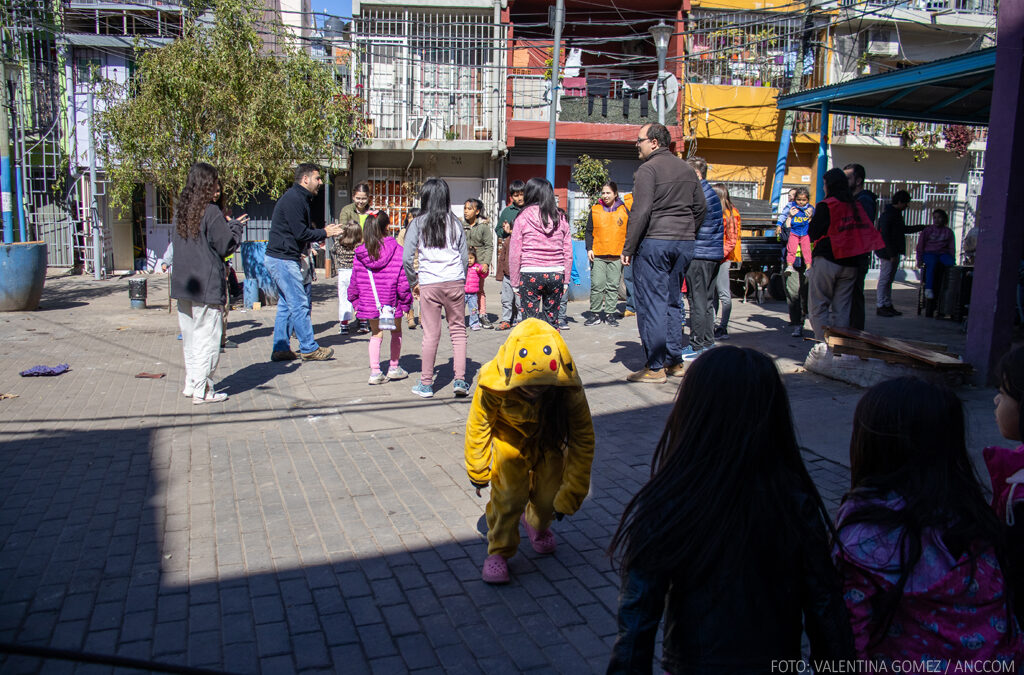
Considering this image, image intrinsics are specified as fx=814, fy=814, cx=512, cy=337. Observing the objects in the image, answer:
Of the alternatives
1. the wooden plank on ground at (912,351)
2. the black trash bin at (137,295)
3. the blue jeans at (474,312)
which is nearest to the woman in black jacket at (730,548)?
the wooden plank on ground at (912,351)

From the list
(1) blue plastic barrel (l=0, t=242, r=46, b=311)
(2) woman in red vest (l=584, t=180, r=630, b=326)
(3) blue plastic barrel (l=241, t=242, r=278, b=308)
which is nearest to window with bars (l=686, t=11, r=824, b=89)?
(2) woman in red vest (l=584, t=180, r=630, b=326)

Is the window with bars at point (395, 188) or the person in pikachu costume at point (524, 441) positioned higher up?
the window with bars at point (395, 188)

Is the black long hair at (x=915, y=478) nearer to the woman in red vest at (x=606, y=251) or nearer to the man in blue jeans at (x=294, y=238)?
the man in blue jeans at (x=294, y=238)

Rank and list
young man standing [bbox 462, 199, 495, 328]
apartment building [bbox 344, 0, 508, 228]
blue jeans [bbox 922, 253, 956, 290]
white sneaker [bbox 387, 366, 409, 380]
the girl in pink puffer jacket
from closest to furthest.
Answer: the girl in pink puffer jacket, white sneaker [bbox 387, 366, 409, 380], young man standing [bbox 462, 199, 495, 328], blue jeans [bbox 922, 253, 956, 290], apartment building [bbox 344, 0, 508, 228]

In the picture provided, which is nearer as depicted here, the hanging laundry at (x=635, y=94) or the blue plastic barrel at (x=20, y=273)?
the blue plastic barrel at (x=20, y=273)

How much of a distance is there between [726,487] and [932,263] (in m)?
12.0

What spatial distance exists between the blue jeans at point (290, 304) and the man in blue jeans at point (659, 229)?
3.43m

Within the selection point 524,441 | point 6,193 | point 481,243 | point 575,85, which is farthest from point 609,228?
point 6,193

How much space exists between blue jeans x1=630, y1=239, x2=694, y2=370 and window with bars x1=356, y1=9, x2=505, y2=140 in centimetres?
1311

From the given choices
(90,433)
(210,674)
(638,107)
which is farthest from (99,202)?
(210,674)

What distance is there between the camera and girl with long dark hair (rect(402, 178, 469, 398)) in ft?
22.9

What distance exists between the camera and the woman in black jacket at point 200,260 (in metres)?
6.63

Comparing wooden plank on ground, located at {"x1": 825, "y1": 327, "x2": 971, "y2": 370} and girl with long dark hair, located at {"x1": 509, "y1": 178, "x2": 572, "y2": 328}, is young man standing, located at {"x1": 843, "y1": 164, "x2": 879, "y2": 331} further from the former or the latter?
girl with long dark hair, located at {"x1": 509, "y1": 178, "x2": 572, "y2": 328}

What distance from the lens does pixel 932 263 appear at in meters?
12.4
